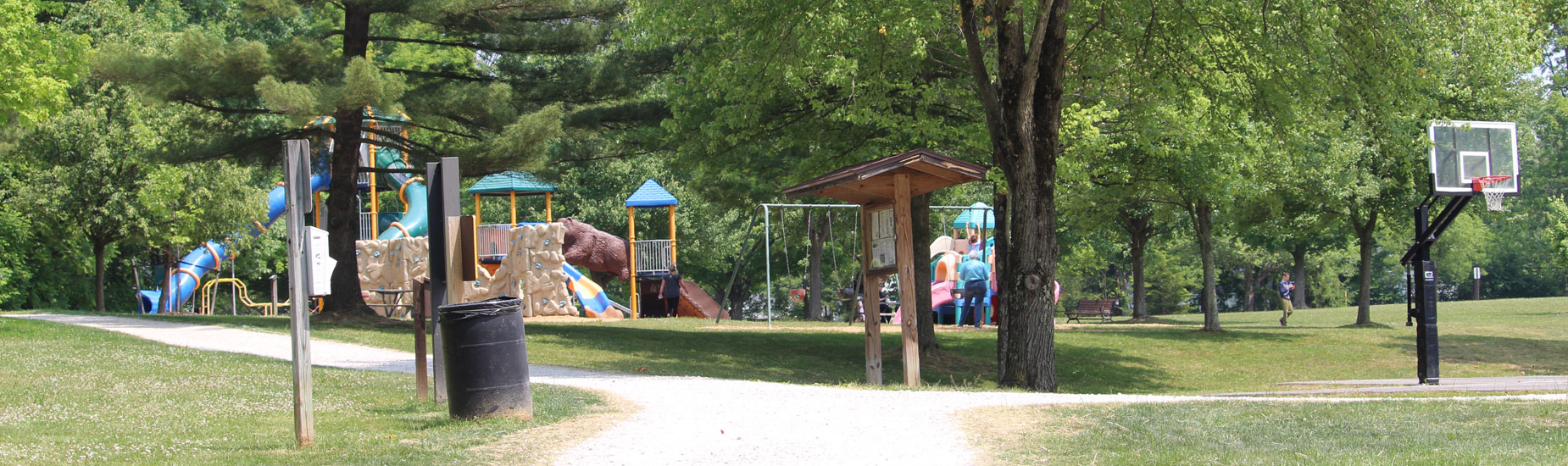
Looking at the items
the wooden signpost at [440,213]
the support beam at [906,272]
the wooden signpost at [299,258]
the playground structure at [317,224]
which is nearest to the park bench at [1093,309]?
the playground structure at [317,224]

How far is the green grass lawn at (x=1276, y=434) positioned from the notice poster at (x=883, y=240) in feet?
13.4

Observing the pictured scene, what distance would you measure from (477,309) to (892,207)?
602cm

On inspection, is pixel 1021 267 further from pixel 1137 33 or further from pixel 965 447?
pixel 965 447

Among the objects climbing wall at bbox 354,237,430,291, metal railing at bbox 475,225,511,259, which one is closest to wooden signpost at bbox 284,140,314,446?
climbing wall at bbox 354,237,430,291

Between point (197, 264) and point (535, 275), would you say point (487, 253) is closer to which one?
point (535, 275)

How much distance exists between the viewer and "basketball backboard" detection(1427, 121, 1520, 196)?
633 inches

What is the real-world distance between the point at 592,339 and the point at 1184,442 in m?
12.9

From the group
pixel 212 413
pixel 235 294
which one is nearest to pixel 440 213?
pixel 212 413

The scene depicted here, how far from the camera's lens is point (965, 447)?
24.6ft

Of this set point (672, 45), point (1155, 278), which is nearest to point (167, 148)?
point (672, 45)

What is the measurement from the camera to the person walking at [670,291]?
3102cm

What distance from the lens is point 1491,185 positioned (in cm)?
1703

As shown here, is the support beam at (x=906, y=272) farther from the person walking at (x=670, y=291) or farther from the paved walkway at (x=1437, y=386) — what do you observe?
the person walking at (x=670, y=291)

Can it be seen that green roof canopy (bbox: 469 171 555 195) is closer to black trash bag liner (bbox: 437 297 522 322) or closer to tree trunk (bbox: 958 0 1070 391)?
tree trunk (bbox: 958 0 1070 391)
